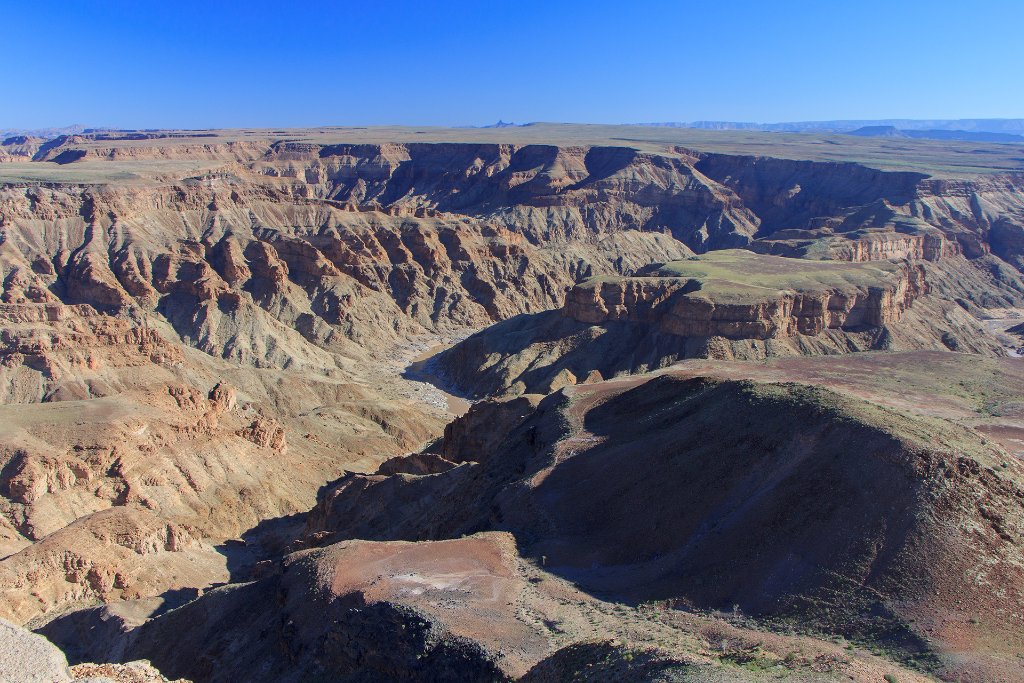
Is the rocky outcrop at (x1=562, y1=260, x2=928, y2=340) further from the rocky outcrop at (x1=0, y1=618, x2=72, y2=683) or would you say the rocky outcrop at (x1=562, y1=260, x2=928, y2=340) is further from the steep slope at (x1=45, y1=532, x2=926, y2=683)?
the rocky outcrop at (x1=0, y1=618, x2=72, y2=683)

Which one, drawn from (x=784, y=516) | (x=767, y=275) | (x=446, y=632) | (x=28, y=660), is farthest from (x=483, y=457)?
(x=767, y=275)

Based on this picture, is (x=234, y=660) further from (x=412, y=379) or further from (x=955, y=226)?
(x=955, y=226)

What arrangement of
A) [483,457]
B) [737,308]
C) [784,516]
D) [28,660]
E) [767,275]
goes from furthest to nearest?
[767,275] < [737,308] < [483,457] < [784,516] < [28,660]

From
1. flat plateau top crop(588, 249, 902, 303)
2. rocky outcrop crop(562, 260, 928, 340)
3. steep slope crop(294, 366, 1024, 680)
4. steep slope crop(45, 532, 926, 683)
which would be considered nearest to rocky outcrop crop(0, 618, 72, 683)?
steep slope crop(45, 532, 926, 683)

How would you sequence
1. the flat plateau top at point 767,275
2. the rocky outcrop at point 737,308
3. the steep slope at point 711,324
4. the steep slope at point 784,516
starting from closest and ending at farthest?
the steep slope at point 784,516
the rocky outcrop at point 737,308
the steep slope at point 711,324
the flat plateau top at point 767,275

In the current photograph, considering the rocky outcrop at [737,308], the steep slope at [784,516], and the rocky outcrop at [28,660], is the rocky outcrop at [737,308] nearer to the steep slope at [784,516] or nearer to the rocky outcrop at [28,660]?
the steep slope at [784,516]

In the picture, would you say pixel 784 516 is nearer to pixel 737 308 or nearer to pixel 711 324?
pixel 711 324

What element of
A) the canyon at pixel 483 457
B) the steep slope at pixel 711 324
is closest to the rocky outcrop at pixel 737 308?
the steep slope at pixel 711 324

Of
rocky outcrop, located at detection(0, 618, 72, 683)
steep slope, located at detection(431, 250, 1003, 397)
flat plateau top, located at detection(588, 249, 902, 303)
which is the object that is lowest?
steep slope, located at detection(431, 250, 1003, 397)

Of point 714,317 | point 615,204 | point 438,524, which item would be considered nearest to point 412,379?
point 714,317
